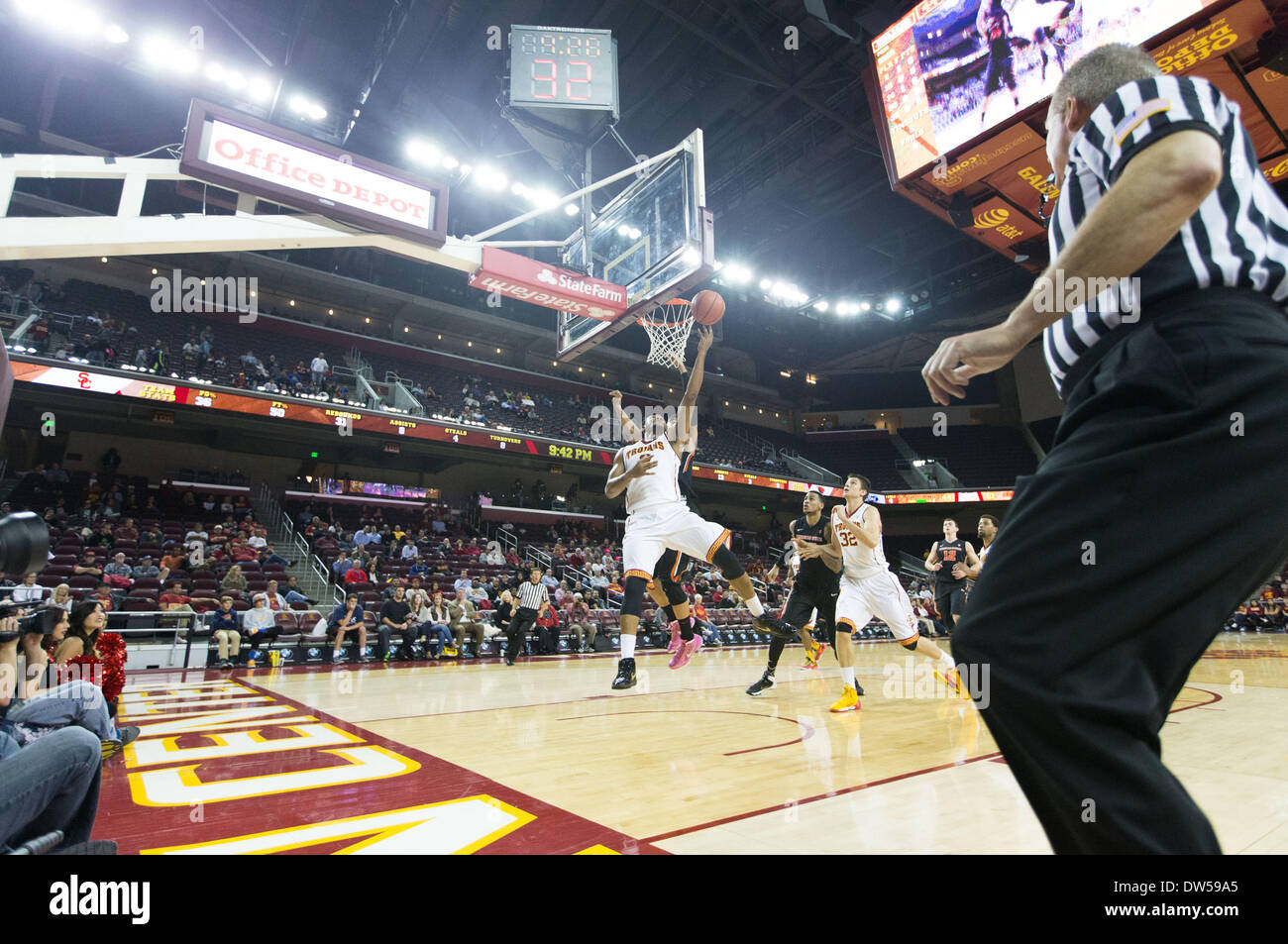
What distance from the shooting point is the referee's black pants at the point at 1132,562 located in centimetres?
96

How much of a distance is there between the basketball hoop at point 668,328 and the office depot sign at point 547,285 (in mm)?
540

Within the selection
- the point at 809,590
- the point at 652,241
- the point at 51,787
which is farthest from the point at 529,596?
the point at 51,787

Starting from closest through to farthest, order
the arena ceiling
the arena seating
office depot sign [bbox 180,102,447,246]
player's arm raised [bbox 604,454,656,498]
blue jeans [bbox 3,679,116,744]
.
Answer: blue jeans [bbox 3,679,116,744], player's arm raised [bbox 604,454,656,498], office depot sign [bbox 180,102,447,246], the arena ceiling, the arena seating

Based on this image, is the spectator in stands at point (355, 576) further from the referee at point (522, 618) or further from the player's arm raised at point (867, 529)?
the player's arm raised at point (867, 529)

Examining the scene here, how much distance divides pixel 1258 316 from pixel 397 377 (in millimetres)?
22900

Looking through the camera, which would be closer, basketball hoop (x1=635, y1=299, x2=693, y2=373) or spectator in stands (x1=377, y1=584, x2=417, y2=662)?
basketball hoop (x1=635, y1=299, x2=693, y2=373)

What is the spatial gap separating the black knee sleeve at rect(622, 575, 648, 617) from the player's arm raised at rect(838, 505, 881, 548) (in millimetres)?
1906

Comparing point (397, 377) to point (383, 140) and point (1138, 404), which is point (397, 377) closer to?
point (383, 140)

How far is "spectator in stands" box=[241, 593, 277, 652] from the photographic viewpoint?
34.0ft

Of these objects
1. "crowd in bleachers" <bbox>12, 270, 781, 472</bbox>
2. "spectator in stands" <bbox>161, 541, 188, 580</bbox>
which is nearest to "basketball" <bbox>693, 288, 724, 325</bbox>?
"spectator in stands" <bbox>161, 541, 188, 580</bbox>

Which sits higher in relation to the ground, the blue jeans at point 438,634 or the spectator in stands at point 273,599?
the spectator in stands at point 273,599

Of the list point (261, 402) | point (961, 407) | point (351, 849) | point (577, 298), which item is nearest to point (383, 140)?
point (261, 402)

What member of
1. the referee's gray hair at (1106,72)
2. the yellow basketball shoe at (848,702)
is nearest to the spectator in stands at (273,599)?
the yellow basketball shoe at (848,702)

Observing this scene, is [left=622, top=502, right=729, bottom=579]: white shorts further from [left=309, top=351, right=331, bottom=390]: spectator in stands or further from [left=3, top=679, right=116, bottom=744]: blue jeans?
[left=309, top=351, right=331, bottom=390]: spectator in stands
